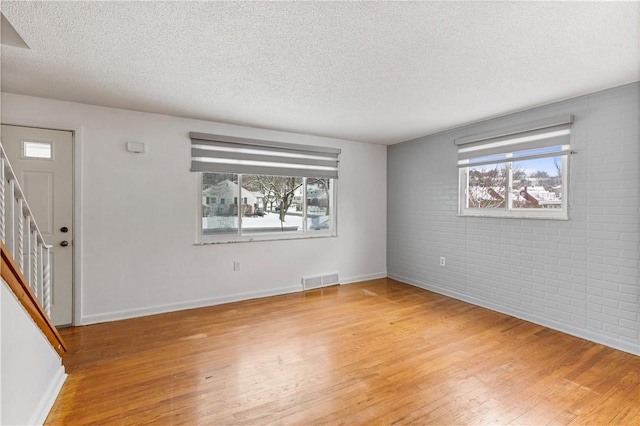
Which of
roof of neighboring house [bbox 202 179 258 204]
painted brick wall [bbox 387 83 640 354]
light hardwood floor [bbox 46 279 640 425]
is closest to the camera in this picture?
light hardwood floor [bbox 46 279 640 425]

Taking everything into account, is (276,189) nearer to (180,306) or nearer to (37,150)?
(180,306)

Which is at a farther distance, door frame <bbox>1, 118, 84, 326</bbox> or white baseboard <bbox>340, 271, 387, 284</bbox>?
white baseboard <bbox>340, 271, 387, 284</bbox>

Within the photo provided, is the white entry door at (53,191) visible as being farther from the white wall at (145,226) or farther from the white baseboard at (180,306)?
the white baseboard at (180,306)

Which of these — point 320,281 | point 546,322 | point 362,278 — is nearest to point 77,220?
point 320,281

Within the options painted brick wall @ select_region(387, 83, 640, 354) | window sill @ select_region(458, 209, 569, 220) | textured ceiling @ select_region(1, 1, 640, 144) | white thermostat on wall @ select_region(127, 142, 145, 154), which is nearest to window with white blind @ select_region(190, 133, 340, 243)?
white thermostat on wall @ select_region(127, 142, 145, 154)

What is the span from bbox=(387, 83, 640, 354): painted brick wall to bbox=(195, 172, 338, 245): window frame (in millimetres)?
1493

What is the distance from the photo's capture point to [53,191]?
3154 mm

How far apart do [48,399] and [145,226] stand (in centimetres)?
194

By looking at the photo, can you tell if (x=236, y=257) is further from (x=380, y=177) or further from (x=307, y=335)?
(x=380, y=177)

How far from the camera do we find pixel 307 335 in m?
3.05

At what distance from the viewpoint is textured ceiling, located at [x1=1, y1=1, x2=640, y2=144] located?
173cm

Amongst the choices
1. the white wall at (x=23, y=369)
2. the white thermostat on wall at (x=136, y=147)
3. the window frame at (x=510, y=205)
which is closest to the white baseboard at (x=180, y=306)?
the white wall at (x=23, y=369)

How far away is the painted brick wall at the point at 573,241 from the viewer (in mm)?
2713

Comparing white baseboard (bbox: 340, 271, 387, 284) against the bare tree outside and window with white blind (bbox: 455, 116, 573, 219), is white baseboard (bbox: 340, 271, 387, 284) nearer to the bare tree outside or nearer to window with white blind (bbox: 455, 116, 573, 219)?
the bare tree outside
